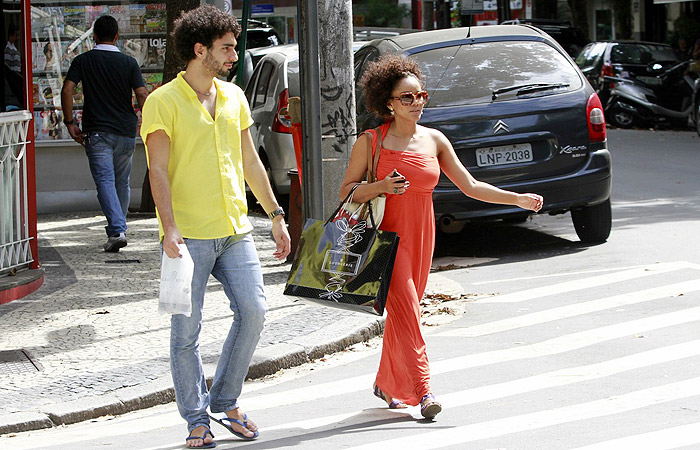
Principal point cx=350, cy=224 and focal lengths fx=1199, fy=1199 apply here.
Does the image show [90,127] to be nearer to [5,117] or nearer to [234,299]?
[5,117]

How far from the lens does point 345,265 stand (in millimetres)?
5613

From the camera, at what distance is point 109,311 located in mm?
8297

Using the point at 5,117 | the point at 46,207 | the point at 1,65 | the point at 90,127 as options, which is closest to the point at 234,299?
the point at 5,117

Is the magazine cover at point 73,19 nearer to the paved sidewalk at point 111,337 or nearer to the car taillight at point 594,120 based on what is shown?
the paved sidewalk at point 111,337

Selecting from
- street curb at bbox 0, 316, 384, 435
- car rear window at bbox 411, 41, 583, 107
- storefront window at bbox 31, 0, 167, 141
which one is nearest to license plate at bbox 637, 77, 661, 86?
storefront window at bbox 31, 0, 167, 141

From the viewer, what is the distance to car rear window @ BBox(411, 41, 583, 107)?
9836 mm

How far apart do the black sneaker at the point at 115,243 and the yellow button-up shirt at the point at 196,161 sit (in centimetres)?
580

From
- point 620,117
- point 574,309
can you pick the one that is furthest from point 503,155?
point 620,117

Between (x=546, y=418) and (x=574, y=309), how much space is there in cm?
254

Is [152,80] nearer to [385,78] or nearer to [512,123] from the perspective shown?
[512,123]

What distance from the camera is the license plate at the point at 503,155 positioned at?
31.7 feet

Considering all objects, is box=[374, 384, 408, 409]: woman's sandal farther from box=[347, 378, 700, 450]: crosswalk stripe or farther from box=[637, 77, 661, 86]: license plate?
box=[637, 77, 661, 86]: license plate

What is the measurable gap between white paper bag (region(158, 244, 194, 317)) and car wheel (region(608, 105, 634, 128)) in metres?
20.3

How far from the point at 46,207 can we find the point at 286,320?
7.20 meters
